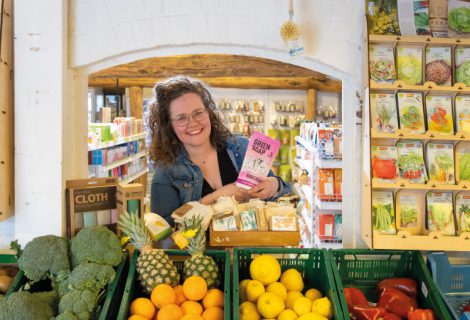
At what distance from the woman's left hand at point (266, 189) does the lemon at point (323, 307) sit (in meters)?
1.33

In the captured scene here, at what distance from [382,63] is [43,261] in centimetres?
207

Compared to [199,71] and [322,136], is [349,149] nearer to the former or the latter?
[322,136]

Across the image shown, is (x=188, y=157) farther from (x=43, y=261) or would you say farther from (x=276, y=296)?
(x=276, y=296)

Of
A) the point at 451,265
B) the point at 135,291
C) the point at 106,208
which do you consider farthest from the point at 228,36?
the point at 451,265

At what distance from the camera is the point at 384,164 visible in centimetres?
271

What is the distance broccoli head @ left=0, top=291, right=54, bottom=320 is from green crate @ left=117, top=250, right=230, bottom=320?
0.33 m

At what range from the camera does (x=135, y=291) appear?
8.14 feet

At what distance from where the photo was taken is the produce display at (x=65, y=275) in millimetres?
2123

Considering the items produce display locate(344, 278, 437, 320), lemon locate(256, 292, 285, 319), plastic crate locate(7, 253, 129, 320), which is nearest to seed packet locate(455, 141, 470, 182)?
produce display locate(344, 278, 437, 320)

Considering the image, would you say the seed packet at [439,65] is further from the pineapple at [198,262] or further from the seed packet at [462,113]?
the pineapple at [198,262]

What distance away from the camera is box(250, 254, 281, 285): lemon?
2.46 meters

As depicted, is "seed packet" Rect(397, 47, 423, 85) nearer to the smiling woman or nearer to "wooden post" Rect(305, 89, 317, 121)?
the smiling woman

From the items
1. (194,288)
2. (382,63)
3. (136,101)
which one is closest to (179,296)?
(194,288)

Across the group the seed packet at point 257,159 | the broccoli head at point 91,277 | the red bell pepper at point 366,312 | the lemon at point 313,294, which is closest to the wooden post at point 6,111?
the broccoli head at point 91,277
